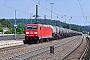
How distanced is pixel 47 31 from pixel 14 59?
30853 millimetres

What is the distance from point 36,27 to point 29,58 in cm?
2142

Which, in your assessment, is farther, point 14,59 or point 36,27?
point 36,27

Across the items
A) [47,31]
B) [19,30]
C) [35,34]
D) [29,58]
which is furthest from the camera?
[19,30]

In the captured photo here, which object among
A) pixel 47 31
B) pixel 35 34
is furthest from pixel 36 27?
pixel 47 31

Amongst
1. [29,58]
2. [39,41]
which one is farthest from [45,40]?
[29,58]

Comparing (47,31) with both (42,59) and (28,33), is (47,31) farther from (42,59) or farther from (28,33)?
(42,59)

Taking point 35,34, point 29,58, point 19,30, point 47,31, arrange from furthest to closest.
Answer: point 19,30 < point 47,31 < point 35,34 < point 29,58

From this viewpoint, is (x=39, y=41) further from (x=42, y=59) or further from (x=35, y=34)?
(x=42, y=59)

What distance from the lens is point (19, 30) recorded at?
411 feet

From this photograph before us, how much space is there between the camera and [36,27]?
138 feet

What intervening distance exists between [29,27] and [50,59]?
22.2 m

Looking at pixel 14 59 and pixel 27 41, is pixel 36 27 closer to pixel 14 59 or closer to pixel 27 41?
pixel 27 41

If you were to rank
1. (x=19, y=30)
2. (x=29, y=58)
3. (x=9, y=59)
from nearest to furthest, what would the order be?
(x=9, y=59) → (x=29, y=58) → (x=19, y=30)

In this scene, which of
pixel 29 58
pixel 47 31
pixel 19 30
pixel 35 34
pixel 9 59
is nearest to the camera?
pixel 9 59
